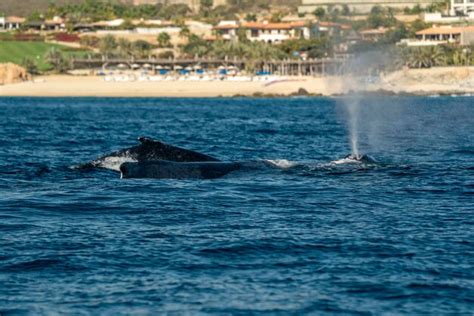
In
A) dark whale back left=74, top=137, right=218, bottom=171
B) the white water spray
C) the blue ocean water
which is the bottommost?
the white water spray

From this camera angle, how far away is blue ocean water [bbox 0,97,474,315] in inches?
804

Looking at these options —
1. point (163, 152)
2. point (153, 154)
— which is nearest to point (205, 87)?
point (153, 154)

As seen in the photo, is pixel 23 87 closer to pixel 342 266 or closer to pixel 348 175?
pixel 348 175

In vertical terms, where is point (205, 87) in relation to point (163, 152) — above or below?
below

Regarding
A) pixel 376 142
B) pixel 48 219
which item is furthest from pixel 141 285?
pixel 376 142

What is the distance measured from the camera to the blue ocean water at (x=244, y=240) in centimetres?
2042

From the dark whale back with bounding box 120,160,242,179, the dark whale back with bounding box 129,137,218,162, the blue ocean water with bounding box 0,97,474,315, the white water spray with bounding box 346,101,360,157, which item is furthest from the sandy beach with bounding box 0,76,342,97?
the dark whale back with bounding box 120,160,242,179

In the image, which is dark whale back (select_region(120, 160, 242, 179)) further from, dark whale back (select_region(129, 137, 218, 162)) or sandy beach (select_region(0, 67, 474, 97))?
sandy beach (select_region(0, 67, 474, 97))

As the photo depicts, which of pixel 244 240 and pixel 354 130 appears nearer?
pixel 244 240

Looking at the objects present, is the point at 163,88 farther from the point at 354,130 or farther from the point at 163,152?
the point at 163,152

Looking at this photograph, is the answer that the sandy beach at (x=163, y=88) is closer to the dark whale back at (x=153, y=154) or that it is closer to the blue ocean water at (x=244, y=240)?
the blue ocean water at (x=244, y=240)

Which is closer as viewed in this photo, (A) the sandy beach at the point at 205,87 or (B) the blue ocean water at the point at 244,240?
(B) the blue ocean water at the point at 244,240

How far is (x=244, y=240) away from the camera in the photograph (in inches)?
999

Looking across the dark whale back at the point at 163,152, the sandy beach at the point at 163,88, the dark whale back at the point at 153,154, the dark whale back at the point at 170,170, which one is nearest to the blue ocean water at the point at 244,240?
the dark whale back at the point at 170,170
